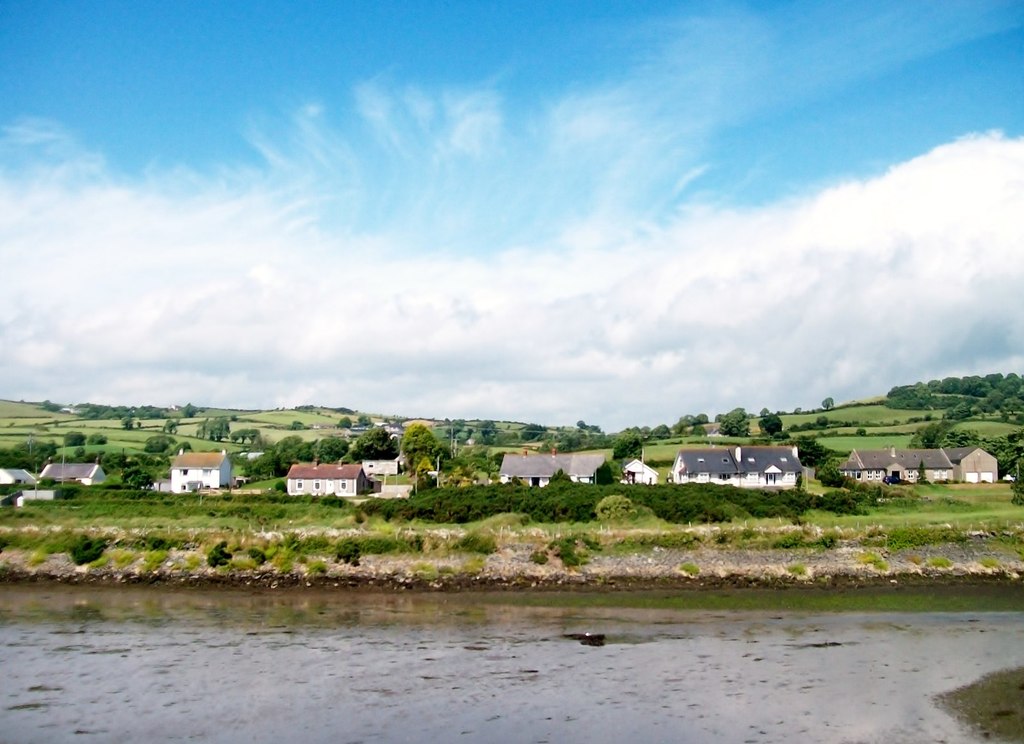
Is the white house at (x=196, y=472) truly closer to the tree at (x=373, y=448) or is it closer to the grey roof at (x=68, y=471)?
the grey roof at (x=68, y=471)

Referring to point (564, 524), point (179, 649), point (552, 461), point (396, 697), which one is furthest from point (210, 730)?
point (552, 461)

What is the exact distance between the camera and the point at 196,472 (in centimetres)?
6650

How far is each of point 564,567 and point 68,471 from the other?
1865 inches

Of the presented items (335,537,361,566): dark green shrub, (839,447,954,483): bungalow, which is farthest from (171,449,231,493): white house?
(839,447,954,483): bungalow

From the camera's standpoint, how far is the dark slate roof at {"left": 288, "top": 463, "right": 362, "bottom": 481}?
62.6m

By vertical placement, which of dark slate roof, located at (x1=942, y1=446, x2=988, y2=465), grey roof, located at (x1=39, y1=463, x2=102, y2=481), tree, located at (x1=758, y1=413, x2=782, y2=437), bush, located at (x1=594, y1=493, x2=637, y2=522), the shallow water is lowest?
the shallow water

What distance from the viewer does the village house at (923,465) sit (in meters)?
64.5

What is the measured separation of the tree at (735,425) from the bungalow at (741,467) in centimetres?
2846

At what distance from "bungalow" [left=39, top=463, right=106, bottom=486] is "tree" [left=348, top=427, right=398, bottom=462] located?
2096cm

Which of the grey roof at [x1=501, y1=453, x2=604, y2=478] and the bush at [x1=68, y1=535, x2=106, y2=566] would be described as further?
the grey roof at [x1=501, y1=453, x2=604, y2=478]

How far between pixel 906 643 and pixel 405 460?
50270 mm

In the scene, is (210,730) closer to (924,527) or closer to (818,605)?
(818,605)

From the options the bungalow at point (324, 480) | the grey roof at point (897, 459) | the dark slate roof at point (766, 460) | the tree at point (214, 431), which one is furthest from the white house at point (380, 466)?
the tree at point (214, 431)

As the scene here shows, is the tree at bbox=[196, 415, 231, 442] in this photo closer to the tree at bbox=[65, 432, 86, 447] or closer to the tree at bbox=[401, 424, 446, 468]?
the tree at bbox=[65, 432, 86, 447]
